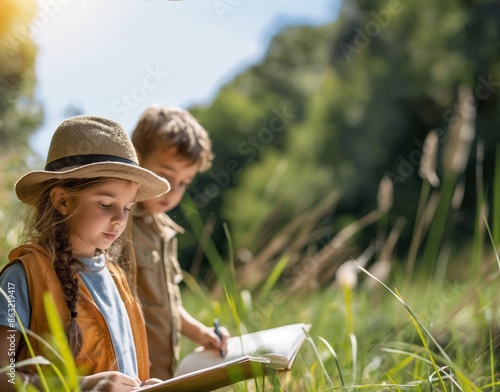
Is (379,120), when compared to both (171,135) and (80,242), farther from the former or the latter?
(80,242)

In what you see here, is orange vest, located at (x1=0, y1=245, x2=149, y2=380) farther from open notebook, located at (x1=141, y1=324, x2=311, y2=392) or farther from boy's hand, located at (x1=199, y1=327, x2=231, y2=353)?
boy's hand, located at (x1=199, y1=327, x2=231, y2=353)

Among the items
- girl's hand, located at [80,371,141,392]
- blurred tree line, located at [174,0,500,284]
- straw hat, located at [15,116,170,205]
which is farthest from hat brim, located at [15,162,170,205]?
blurred tree line, located at [174,0,500,284]

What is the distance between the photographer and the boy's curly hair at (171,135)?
1.71 meters

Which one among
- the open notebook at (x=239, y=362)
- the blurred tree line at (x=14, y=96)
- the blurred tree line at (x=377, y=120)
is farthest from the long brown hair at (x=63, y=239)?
the blurred tree line at (x=377, y=120)

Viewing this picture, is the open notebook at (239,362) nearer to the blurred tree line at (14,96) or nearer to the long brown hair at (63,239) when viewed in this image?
the long brown hair at (63,239)

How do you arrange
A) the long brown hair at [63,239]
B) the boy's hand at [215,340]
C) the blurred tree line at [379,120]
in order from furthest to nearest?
the blurred tree line at [379,120] < the boy's hand at [215,340] < the long brown hair at [63,239]

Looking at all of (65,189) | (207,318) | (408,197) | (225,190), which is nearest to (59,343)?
(65,189)

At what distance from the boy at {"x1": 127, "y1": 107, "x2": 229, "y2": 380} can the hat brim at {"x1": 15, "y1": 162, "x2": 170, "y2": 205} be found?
400 mm

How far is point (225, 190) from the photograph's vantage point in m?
8.98

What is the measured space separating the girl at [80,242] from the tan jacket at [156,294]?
42 centimetres

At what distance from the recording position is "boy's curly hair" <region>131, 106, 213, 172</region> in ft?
5.61

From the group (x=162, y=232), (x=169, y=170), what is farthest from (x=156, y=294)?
(x=169, y=170)

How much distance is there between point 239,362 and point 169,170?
29.0 inches

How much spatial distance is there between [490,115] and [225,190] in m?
3.44
